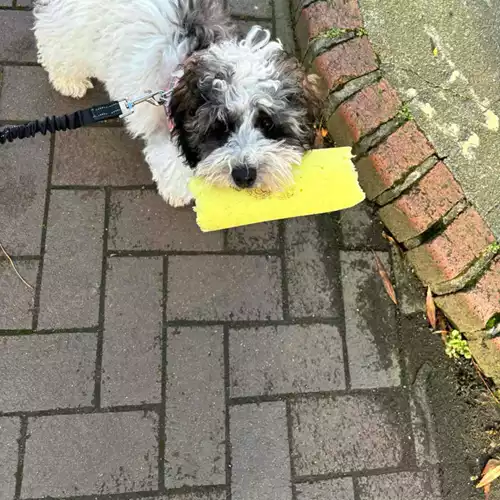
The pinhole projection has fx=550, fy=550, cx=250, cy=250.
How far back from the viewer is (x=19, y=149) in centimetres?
321

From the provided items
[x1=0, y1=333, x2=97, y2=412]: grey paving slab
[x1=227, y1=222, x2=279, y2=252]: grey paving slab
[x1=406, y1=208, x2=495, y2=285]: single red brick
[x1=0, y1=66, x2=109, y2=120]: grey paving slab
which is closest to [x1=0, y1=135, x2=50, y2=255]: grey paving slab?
[x1=0, y1=66, x2=109, y2=120]: grey paving slab

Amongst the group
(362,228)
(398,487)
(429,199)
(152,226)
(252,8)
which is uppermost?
(252,8)

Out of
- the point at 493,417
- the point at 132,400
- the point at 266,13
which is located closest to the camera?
the point at 132,400

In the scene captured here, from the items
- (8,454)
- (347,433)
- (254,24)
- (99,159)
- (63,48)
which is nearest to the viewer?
(8,454)

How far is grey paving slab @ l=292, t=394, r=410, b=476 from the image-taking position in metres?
2.97

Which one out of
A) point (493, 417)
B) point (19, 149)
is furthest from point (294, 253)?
point (19, 149)

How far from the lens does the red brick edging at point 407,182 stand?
9.95 ft

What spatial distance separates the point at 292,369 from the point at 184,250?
909 millimetres

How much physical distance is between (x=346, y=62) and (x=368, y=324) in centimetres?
153

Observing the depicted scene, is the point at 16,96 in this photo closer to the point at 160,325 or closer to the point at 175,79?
the point at 175,79

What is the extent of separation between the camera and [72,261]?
10.1 ft

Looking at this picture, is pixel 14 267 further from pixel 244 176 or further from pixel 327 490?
pixel 327 490

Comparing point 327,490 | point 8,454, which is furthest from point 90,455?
point 327,490

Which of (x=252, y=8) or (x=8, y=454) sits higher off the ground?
(x=252, y=8)
